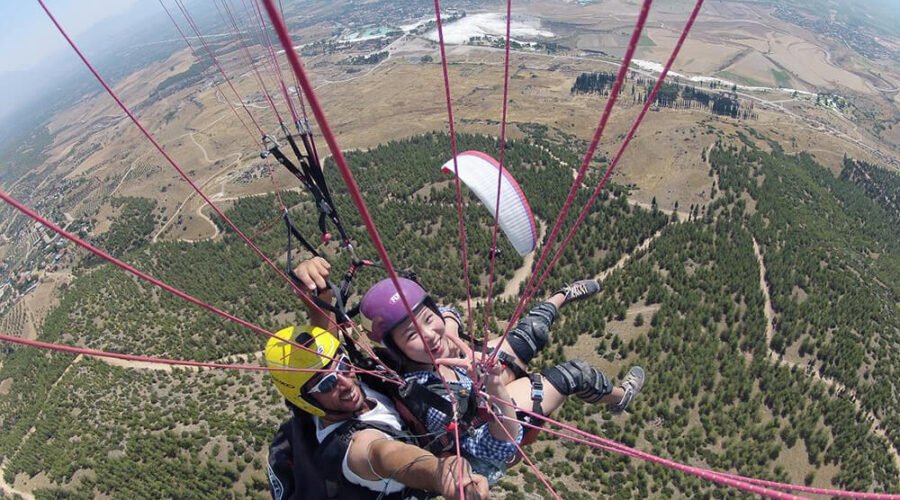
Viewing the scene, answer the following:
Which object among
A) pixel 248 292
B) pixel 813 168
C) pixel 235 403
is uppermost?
pixel 235 403

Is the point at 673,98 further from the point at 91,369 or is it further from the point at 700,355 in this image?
Answer: the point at 91,369

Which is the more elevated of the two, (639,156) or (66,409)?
(66,409)

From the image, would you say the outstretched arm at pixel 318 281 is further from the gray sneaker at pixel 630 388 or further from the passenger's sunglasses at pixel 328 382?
the gray sneaker at pixel 630 388

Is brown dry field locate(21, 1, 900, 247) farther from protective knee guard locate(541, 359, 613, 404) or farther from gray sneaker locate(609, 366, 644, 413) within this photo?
protective knee guard locate(541, 359, 613, 404)

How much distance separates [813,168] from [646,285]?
4607 cm

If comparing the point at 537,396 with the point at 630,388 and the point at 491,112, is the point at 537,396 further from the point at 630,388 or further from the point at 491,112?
the point at 491,112

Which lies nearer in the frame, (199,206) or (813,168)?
(813,168)

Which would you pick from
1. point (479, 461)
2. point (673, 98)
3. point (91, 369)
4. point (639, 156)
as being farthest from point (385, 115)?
point (479, 461)

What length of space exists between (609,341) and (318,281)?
21.7 metres

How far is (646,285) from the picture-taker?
27797mm

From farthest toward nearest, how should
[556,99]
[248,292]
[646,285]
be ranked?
[556,99]
[248,292]
[646,285]

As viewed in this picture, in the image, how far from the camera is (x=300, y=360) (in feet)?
17.6

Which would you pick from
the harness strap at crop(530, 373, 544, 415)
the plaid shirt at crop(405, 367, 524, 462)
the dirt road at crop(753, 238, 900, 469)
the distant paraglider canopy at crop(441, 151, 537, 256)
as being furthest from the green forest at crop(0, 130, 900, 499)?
the plaid shirt at crop(405, 367, 524, 462)

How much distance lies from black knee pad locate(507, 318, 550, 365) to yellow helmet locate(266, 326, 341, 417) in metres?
3.68
